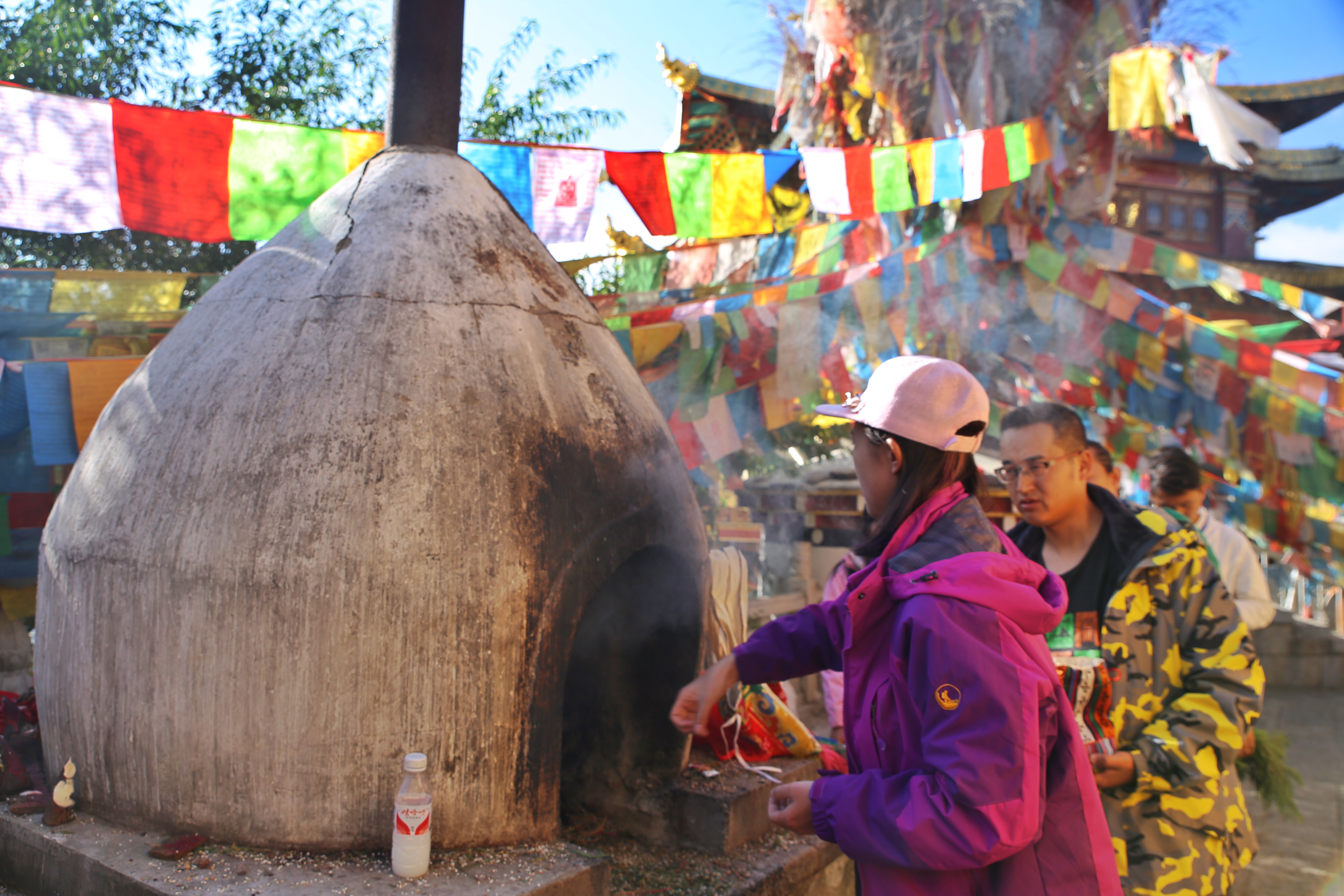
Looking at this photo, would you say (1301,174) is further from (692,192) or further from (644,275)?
(692,192)

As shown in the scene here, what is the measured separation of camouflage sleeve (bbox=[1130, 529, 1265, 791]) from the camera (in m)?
2.31

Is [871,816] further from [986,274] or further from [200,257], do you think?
[200,257]

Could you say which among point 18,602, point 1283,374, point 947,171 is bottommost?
point 18,602

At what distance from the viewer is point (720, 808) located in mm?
2996

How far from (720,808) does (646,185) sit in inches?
139

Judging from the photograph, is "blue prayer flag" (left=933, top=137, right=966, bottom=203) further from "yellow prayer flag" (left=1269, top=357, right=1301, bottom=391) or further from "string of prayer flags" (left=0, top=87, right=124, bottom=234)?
"string of prayer flags" (left=0, top=87, right=124, bottom=234)

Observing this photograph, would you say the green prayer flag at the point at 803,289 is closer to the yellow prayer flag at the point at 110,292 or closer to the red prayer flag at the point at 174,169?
the red prayer flag at the point at 174,169

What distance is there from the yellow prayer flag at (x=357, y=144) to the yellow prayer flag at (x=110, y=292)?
112cm

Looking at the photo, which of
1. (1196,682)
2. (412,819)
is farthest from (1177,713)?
(412,819)

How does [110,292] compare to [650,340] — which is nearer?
[110,292]

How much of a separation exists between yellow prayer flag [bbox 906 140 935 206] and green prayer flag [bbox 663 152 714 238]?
1.44 meters

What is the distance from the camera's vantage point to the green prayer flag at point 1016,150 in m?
5.73

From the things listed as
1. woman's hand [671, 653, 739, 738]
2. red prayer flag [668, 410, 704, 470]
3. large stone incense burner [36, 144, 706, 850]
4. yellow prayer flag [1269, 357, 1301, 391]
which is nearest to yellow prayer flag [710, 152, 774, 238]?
red prayer flag [668, 410, 704, 470]

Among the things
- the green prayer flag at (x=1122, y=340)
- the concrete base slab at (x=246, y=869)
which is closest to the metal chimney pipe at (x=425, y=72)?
the concrete base slab at (x=246, y=869)
